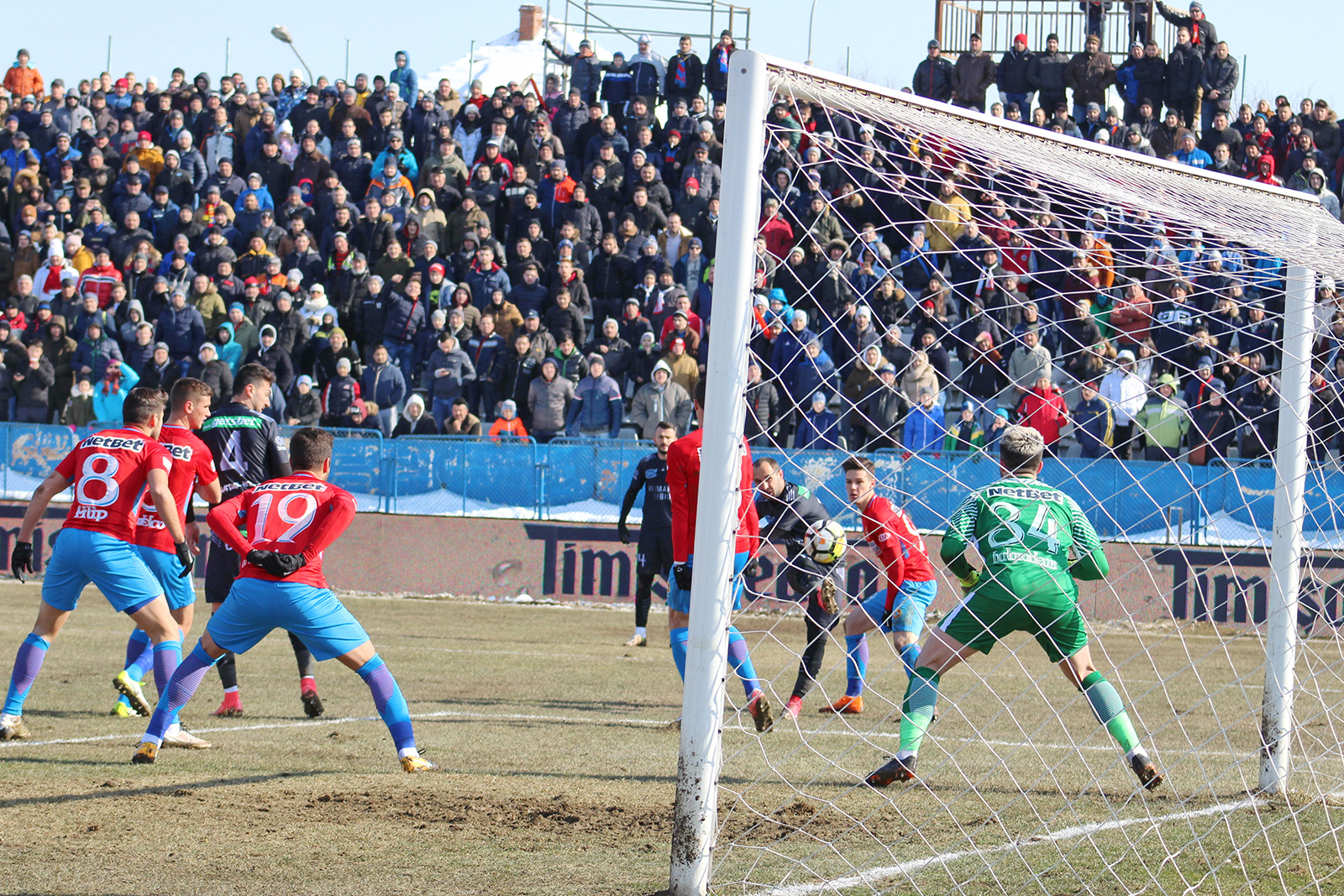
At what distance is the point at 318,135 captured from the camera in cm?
2269

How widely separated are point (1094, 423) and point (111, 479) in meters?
10.6

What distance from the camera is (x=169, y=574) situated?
26.6 ft

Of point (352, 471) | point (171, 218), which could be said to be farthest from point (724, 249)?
point (171, 218)

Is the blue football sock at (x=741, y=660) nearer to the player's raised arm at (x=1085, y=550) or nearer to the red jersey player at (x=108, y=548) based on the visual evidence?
the player's raised arm at (x=1085, y=550)

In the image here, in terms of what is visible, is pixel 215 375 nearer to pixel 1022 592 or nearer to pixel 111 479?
pixel 111 479

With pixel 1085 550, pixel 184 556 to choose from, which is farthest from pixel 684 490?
pixel 184 556

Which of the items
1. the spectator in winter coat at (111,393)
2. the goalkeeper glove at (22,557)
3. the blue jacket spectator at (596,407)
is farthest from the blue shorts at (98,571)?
the spectator in winter coat at (111,393)

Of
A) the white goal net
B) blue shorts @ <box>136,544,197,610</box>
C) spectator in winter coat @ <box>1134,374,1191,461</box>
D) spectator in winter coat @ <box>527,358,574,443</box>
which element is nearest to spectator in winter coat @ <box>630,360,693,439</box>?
spectator in winter coat @ <box>527,358,574,443</box>

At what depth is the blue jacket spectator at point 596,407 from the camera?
1788 centimetres

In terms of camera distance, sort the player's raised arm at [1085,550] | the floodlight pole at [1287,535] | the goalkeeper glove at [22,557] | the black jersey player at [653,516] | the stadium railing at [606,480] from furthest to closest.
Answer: the stadium railing at [606,480] → the black jersey player at [653,516] → the goalkeeper glove at [22,557] → the floodlight pole at [1287,535] → the player's raised arm at [1085,550]

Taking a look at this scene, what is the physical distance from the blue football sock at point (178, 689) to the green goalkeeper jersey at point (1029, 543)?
3594 mm

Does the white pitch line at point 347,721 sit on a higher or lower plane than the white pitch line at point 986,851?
lower

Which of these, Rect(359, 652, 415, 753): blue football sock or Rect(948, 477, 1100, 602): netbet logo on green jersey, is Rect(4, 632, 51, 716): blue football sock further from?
Rect(948, 477, 1100, 602): netbet logo on green jersey

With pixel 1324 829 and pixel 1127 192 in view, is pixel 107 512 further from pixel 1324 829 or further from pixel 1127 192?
pixel 1324 829
